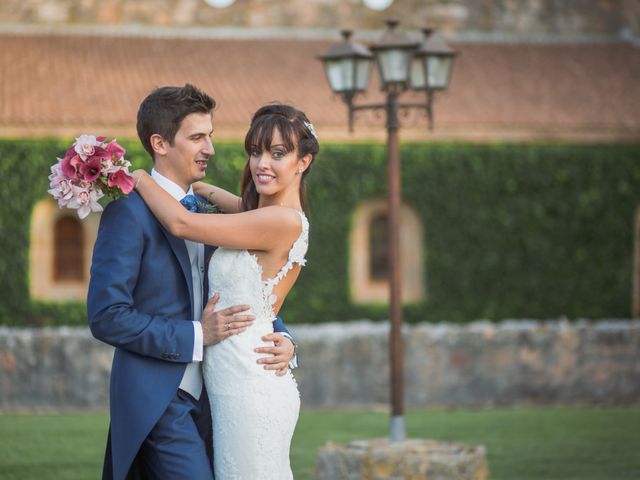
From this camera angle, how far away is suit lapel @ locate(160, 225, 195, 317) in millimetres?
4531

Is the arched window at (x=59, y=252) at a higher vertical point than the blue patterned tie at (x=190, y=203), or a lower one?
higher

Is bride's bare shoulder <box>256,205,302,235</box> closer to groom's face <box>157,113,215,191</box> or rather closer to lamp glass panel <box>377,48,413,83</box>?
groom's face <box>157,113,215,191</box>

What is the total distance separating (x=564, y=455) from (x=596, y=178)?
1103 cm

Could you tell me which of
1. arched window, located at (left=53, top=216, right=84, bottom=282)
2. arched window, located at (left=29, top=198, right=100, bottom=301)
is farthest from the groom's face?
arched window, located at (left=53, top=216, right=84, bottom=282)

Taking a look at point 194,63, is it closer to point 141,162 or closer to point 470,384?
point 141,162

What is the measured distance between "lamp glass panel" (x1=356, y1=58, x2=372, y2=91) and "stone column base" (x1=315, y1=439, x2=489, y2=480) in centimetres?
299

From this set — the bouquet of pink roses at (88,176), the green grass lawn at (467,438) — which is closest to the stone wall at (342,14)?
the green grass lawn at (467,438)

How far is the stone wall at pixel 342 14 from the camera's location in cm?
2436

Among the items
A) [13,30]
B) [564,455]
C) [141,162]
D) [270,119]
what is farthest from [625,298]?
[270,119]

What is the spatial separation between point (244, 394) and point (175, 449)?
35 centimetres

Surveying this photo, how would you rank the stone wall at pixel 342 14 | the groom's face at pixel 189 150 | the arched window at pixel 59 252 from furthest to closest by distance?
1. the stone wall at pixel 342 14
2. the arched window at pixel 59 252
3. the groom's face at pixel 189 150

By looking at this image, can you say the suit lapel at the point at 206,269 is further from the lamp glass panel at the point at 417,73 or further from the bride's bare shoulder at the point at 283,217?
the lamp glass panel at the point at 417,73

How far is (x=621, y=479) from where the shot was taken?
9.42 meters

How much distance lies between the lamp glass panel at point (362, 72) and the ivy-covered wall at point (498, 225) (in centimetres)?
1034
